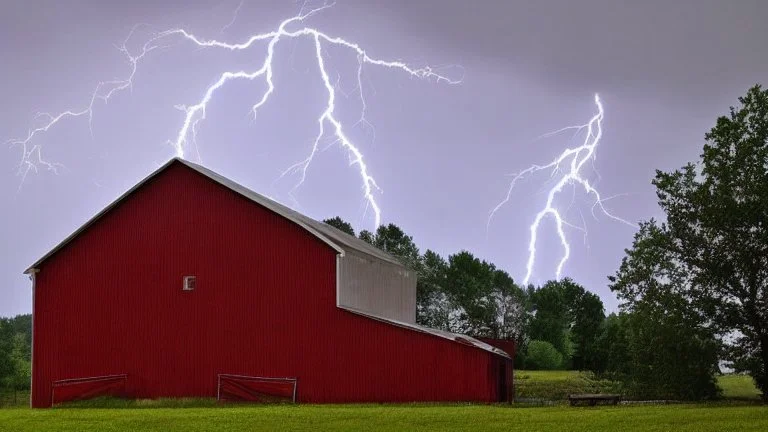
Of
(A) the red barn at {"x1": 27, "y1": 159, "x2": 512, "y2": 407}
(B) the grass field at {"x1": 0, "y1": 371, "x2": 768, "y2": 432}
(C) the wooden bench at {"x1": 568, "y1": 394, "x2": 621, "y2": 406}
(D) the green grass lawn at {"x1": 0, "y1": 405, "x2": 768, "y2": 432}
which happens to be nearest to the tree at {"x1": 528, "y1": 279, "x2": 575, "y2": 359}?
(A) the red barn at {"x1": 27, "y1": 159, "x2": 512, "y2": 407}

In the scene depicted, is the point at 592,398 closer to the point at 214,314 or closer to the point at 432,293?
the point at 214,314

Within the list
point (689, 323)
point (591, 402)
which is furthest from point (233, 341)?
point (689, 323)

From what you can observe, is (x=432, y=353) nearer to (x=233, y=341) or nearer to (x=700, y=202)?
(x=233, y=341)

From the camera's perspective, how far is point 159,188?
35.8 meters

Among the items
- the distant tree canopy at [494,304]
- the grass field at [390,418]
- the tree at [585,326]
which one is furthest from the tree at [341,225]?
the grass field at [390,418]

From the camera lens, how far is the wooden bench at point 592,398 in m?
30.3

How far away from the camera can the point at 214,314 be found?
3444cm

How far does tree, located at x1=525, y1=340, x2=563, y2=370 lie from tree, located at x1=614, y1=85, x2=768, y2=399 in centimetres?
4214

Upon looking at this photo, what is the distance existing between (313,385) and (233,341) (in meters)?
3.44

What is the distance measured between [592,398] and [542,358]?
5066cm

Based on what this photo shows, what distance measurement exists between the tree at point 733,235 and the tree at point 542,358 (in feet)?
138

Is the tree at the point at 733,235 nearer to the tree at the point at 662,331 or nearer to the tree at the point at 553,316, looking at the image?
the tree at the point at 662,331

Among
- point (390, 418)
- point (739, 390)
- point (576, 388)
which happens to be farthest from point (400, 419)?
point (739, 390)

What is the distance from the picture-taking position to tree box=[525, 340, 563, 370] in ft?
263
